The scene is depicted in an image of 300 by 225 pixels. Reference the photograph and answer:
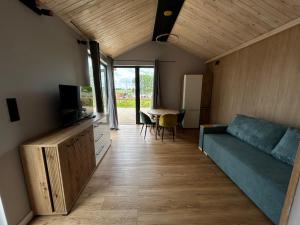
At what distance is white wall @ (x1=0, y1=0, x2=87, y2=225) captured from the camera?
4.30ft

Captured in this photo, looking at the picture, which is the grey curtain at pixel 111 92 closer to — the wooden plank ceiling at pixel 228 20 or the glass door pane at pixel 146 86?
the glass door pane at pixel 146 86

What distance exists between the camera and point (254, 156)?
6.89ft

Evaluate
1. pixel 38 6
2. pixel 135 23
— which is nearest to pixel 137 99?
pixel 135 23

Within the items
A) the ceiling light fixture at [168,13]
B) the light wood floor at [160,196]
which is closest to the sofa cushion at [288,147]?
the light wood floor at [160,196]

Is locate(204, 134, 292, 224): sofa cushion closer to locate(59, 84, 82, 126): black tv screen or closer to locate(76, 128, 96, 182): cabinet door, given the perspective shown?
locate(76, 128, 96, 182): cabinet door

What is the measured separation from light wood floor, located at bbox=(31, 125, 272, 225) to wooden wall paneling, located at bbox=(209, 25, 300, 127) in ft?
4.80

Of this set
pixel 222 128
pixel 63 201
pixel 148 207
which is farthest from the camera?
pixel 222 128

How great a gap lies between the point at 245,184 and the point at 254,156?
0.46m

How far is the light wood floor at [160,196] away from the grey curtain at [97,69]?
4.34ft

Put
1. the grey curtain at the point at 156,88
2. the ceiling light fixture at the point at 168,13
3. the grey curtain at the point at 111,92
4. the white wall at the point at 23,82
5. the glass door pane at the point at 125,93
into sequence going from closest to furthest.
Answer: the white wall at the point at 23,82
the ceiling light fixture at the point at 168,13
the grey curtain at the point at 111,92
the grey curtain at the point at 156,88
the glass door pane at the point at 125,93

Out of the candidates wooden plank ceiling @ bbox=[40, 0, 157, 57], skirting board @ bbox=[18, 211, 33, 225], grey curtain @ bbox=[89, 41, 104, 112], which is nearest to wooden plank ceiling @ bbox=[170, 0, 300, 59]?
wooden plank ceiling @ bbox=[40, 0, 157, 57]

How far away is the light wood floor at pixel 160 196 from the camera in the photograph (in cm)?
161

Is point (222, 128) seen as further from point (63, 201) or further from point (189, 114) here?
point (63, 201)

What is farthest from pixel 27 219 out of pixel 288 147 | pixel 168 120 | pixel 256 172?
pixel 288 147
